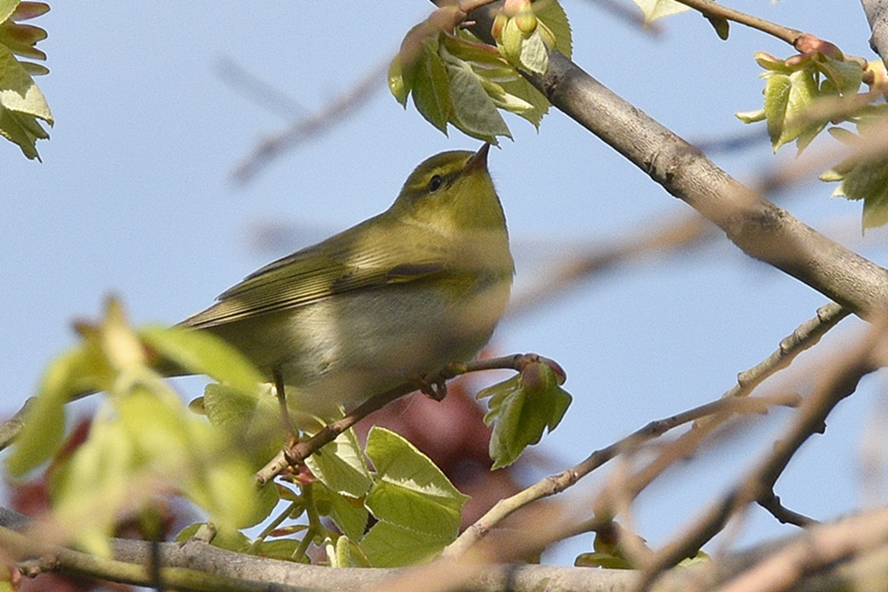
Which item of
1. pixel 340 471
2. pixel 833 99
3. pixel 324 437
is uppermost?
pixel 833 99

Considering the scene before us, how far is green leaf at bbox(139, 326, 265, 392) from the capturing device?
0.93m

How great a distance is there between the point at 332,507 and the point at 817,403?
2.07 m

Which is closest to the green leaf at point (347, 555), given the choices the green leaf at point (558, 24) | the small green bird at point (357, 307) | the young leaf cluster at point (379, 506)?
the young leaf cluster at point (379, 506)

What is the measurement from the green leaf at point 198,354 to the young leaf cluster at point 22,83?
1559mm

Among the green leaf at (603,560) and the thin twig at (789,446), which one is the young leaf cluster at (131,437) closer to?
the thin twig at (789,446)

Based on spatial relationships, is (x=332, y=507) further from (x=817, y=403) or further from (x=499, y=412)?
(x=817, y=403)

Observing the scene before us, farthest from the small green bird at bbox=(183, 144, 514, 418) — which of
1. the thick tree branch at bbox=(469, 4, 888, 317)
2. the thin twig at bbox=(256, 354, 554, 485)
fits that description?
the thick tree branch at bbox=(469, 4, 888, 317)

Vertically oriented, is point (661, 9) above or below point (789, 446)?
above

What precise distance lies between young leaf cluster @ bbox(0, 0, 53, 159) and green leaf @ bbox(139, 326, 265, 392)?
1.56 metres

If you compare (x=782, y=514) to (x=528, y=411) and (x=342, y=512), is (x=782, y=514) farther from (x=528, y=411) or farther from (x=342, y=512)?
(x=342, y=512)

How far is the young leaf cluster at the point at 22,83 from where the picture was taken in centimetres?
232

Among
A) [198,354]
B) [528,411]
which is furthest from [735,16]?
[198,354]

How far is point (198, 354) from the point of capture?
94 cm

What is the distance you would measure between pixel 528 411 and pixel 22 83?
1.27 metres
